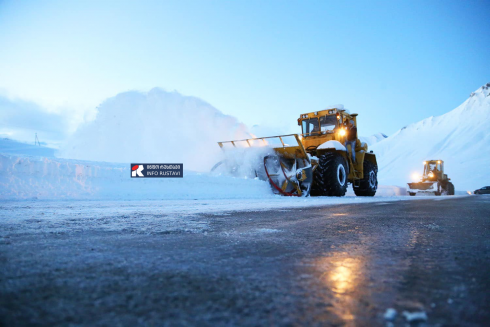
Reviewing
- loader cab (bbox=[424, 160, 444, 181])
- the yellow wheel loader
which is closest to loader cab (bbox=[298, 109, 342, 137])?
the yellow wheel loader

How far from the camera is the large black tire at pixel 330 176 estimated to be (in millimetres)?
10500

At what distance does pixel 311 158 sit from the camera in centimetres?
1080

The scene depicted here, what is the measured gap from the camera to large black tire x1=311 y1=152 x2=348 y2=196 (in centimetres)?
1050

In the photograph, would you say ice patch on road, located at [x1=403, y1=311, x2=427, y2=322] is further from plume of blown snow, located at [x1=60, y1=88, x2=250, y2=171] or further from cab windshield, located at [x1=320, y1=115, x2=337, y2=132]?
plume of blown snow, located at [x1=60, y1=88, x2=250, y2=171]

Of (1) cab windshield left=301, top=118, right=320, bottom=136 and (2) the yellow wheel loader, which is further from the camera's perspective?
(1) cab windshield left=301, top=118, right=320, bottom=136

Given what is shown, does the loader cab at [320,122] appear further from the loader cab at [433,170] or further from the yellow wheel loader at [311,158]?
the loader cab at [433,170]

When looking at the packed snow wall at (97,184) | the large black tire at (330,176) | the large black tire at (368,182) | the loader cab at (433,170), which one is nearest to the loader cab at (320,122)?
the large black tire at (330,176)

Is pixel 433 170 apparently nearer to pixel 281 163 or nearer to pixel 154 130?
pixel 281 163

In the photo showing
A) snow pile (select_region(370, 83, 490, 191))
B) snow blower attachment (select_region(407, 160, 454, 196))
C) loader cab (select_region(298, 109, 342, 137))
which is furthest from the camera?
snow pile (select_region(370, 83, 490, 191))

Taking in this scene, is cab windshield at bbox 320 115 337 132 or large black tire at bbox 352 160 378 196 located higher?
cab windshield at bbox 320 115 337 132

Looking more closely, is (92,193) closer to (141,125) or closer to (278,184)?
(278,184)

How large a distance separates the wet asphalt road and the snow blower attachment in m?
21.4

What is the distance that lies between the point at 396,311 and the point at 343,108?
38.3 feet

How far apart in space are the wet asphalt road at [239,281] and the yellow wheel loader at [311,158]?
8356mm
